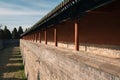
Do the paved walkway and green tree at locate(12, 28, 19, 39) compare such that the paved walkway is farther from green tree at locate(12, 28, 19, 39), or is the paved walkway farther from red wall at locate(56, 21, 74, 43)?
green tree at locate(12, 28, 19, 39)

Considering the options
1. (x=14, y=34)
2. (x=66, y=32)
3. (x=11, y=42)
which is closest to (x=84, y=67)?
(x=66, y=32)

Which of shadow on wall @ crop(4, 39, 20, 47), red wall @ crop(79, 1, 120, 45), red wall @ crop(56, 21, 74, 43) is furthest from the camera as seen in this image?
shadow on wall @ crop(4, 39, 20, 47)

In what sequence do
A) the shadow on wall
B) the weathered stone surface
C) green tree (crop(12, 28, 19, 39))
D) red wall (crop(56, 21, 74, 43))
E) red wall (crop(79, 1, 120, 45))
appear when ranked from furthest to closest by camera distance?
green tree (crop(12, 28, 19, 39))
the shadow on wall
red wall (crop(56, 21, 74, 43))
red wall (crop(79, 1, 120, 45))
the weathered stone surface

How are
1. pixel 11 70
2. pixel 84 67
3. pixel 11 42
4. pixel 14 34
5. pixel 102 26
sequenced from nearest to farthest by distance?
pixel 84 67 < pixel 102 26 < pixel 11 70 < pixel 11 42 < pixel 14 34

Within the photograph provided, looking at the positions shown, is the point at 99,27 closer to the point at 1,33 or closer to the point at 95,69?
the point at 95,69

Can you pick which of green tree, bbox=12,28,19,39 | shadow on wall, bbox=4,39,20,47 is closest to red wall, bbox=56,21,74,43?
shadow on wall, bbox=4,39,20,47

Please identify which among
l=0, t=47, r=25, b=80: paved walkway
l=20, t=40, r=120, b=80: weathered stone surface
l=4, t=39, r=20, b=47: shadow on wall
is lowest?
l=0, t=47, r=25, b=80: paved walkway

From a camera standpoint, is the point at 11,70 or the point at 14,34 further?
the point at 14,34

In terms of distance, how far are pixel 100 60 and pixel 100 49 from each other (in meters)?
4.58

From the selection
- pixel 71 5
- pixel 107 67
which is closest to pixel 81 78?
pixel 107 67

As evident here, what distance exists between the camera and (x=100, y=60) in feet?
15.8

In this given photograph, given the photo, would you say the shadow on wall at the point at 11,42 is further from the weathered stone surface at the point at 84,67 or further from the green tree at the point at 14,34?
the weathered stone surface at the point at 84,67

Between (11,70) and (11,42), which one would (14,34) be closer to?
(11,42)

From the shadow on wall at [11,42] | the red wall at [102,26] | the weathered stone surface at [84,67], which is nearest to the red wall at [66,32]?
the red wall at [102,26]
